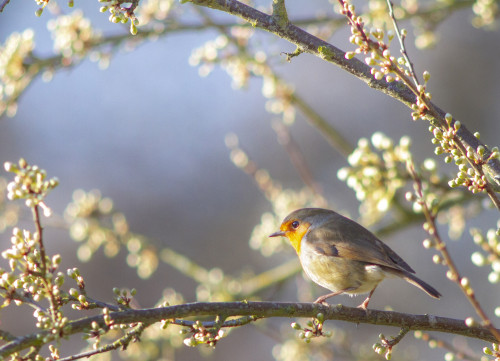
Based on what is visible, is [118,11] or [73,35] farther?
[73,35]

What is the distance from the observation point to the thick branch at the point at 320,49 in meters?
2.05

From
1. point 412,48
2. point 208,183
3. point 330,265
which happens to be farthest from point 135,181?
point 330,265

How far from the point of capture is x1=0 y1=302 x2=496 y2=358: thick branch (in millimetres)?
1585

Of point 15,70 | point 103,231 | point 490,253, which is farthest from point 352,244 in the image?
point 15,70

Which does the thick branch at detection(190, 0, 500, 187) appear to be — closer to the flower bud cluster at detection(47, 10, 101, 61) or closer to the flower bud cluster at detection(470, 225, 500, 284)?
the flower bud cluster at detection(470, 225, 500, 284)

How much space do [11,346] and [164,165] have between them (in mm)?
9358

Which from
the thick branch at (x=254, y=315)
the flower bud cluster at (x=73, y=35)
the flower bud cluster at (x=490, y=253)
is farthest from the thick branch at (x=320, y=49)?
the flower bud cluster at (x=73, y=35)

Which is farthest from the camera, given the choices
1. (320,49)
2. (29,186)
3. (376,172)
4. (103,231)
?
(103,231)

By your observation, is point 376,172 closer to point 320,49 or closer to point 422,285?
point 422,285

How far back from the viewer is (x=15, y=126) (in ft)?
36.2

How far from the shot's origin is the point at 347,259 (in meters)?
3.26

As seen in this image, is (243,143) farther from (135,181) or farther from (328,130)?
(328,130)

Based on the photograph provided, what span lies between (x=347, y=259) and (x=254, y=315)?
1.42 m

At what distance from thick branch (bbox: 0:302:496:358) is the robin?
2.61 feet
